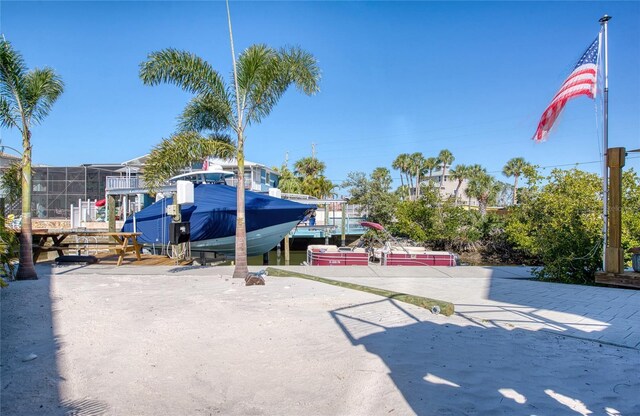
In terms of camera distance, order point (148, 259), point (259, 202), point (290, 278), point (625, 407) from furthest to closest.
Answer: point (259, 202)
point (148, 259)
point (290, 278)
point (625, 407)

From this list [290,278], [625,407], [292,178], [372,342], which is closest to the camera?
[625,407]

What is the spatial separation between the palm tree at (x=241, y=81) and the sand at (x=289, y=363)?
13.6 ft

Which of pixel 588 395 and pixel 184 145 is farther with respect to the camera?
pixel 184 145

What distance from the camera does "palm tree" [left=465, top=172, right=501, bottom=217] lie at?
39919 mm

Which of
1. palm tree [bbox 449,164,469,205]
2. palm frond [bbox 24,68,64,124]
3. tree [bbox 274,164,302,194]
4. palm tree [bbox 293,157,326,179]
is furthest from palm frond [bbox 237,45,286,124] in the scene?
palm tree [bbox 449,164,469,205]

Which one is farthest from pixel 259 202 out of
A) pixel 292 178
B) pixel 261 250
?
pixel 292 178

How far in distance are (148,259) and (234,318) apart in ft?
28.1

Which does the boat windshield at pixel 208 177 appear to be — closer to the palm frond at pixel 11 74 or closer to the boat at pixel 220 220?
the boat at pixel 220 220

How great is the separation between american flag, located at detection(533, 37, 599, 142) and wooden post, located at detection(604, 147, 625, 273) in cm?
149

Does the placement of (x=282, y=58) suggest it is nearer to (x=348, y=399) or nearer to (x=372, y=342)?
(x=372, y=342)

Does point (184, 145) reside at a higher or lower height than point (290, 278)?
higher

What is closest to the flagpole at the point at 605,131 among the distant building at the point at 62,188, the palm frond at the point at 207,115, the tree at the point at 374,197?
the palm frond at the point at 207,115

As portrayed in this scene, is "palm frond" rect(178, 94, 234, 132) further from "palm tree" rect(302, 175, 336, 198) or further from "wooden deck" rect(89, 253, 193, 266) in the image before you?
"palm tree" rect(302, 175, 336, 198)

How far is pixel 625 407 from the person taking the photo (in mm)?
3391
